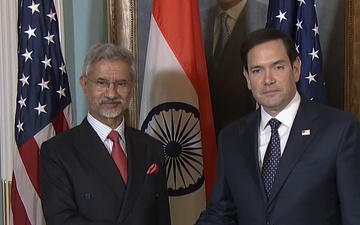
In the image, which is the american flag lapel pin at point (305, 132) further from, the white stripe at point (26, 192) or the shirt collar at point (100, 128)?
the white stripe at point (26, 192)

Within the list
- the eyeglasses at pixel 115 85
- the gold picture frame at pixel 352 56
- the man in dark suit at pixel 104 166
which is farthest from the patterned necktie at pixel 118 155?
the gold picture frame at pixel 352 56

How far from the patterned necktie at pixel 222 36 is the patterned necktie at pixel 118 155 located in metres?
Answer: 1.01

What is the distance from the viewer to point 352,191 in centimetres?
157

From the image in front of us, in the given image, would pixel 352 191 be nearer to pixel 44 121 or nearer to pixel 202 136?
pixel 202 136

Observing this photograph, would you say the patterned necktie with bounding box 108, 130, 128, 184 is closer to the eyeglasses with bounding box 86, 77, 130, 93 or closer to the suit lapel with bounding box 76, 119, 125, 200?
the suit lapel with bounding box 76, 119, 125, 200

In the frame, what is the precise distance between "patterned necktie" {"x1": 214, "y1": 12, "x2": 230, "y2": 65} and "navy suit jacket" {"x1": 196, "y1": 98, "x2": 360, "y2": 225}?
1103 mm

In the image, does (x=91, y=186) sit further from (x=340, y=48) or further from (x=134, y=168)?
(x=340, y=48)

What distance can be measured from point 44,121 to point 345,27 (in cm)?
157

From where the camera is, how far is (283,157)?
5.35 feet

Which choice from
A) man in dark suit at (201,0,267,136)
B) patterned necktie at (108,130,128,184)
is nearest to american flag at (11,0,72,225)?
patterned necktie at (108,130,128,184)

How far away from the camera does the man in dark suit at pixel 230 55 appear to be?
2732 mm

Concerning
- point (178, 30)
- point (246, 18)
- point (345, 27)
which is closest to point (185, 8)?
point (178, 30)

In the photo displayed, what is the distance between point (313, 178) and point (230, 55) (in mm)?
1280

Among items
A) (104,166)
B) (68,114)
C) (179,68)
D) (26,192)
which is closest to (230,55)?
(179,68)
